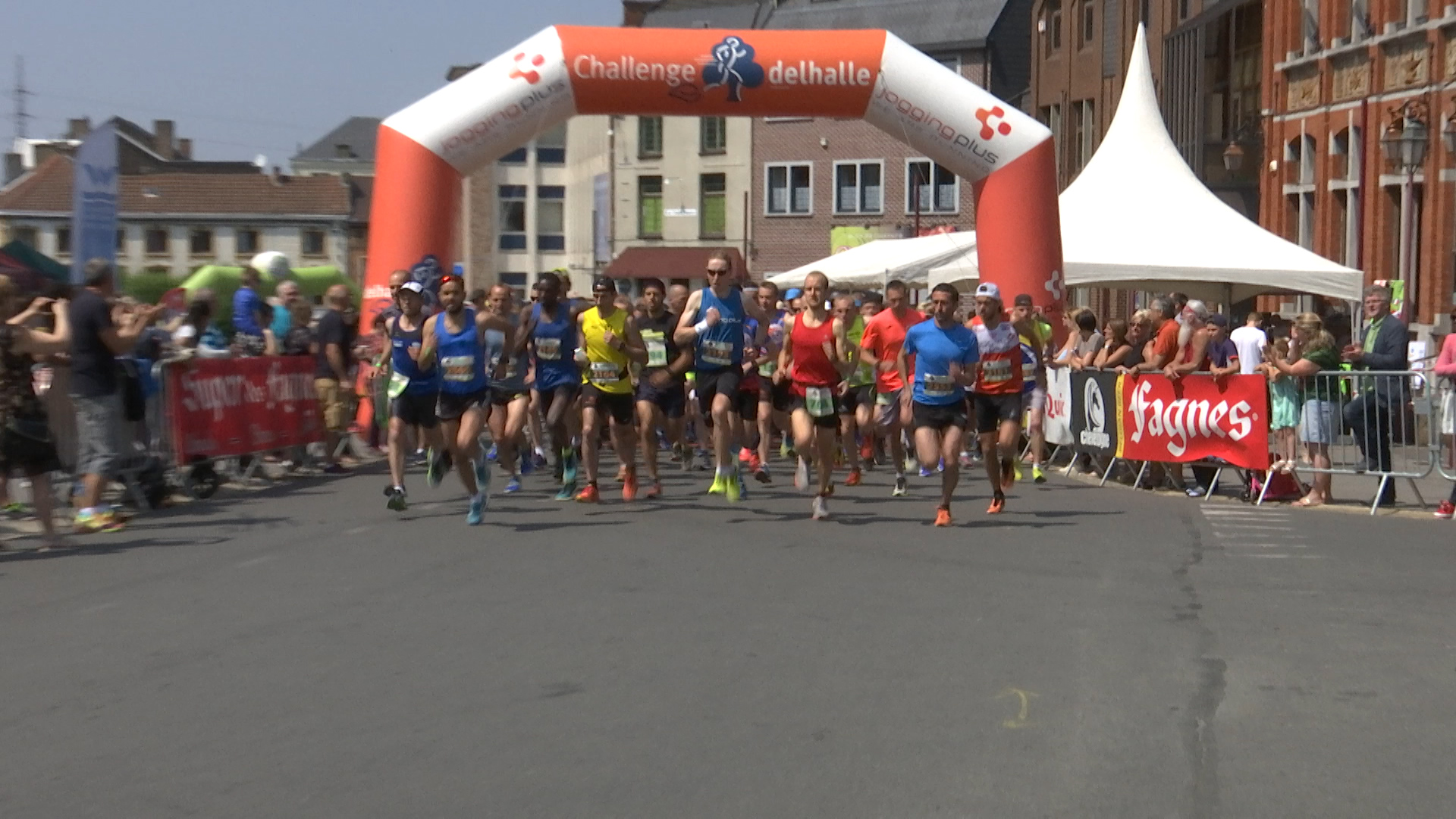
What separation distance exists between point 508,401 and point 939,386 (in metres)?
3.93

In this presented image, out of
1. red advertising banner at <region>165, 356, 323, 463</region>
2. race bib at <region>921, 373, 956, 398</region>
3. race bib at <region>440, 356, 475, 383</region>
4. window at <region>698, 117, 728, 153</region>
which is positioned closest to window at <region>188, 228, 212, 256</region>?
window at <region>698, 117, 728, 153</region>

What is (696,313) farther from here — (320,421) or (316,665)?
(316,665)

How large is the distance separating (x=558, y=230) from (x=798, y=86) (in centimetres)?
5575

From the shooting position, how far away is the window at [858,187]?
59.1 meters

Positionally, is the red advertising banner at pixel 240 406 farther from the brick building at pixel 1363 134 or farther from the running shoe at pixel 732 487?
the brick building at pixel 1363 134

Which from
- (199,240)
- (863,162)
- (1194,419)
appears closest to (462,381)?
(1194,419)

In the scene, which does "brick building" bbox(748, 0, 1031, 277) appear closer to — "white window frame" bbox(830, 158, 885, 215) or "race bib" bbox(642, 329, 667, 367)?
"white window frame" bbox(830, 158, 885, 215)

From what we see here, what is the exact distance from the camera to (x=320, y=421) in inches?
674

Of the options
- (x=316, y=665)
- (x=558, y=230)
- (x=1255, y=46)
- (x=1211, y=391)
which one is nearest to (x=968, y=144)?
(x=1211, y=391)

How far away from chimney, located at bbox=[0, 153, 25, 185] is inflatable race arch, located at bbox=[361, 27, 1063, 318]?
85697 mm

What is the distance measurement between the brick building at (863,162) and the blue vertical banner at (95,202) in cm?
4327

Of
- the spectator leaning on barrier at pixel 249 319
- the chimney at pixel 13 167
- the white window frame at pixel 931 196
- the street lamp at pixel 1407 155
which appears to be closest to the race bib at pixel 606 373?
the spectator leaning on barrier at pixel 249 319

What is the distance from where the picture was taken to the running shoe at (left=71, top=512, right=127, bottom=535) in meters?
12.1

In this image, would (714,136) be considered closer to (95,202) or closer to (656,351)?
(95,202)
